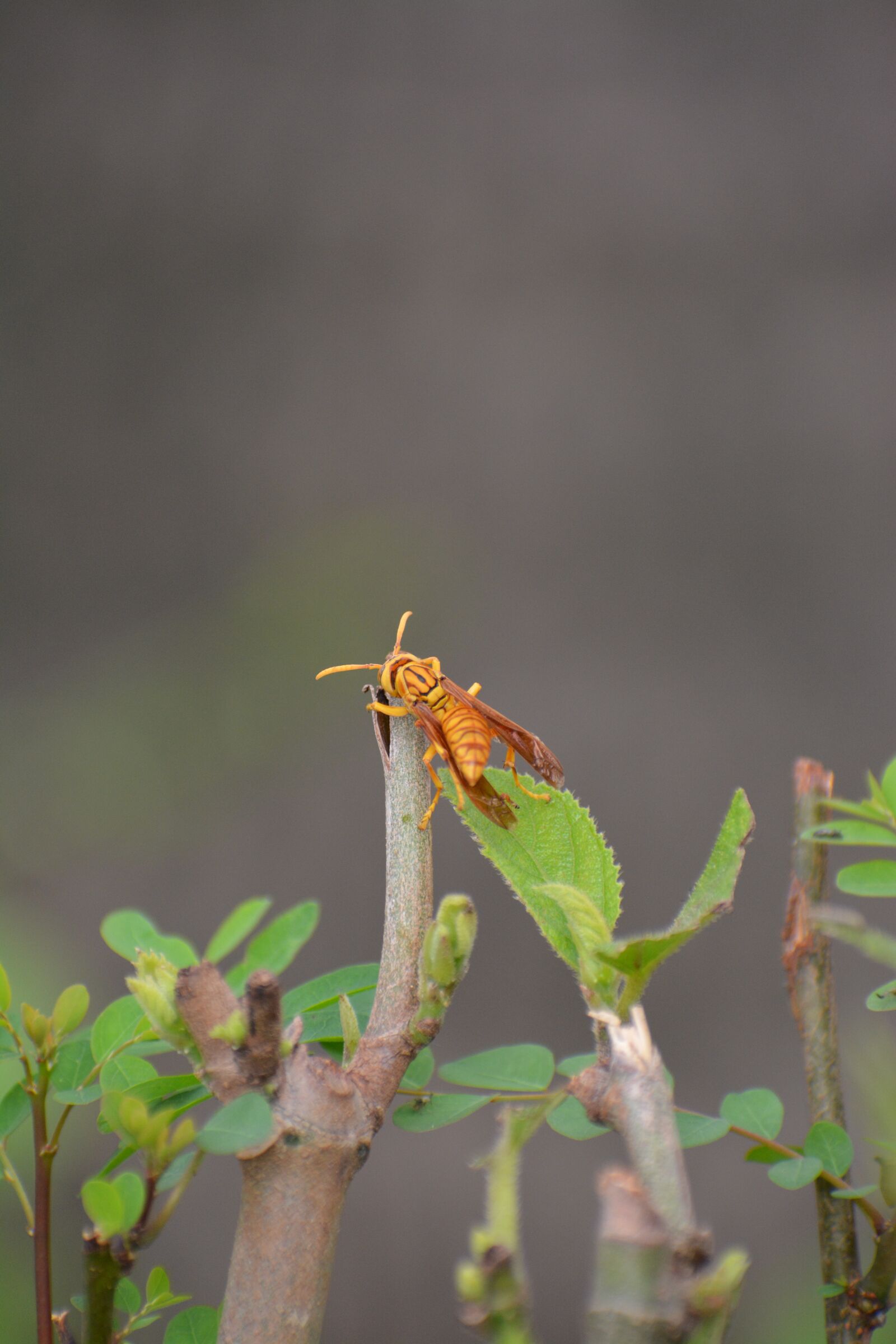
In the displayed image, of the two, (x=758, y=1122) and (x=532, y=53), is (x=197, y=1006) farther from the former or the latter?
(x=532, y=53)

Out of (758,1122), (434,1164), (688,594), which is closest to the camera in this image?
(758,1122)

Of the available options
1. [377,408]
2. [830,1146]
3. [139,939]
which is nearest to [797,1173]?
[830,1146]

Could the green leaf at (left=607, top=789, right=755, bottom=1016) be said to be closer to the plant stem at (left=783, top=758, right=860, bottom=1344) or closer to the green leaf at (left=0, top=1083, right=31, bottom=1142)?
A: the plant stem at (left=783, top=758, right=860, bottom=1344)

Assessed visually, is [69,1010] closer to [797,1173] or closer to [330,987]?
[330,987]

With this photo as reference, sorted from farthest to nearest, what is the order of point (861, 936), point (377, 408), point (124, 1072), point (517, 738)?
point (377, 408), point (517, 738), point (124, 1072), point (861, 936)

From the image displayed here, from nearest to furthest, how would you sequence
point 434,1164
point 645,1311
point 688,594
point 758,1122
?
point 645,1311
point 758,1122
point 434,1164
point 688,594

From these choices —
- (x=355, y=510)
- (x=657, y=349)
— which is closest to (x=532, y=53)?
(x=657, y=349)
